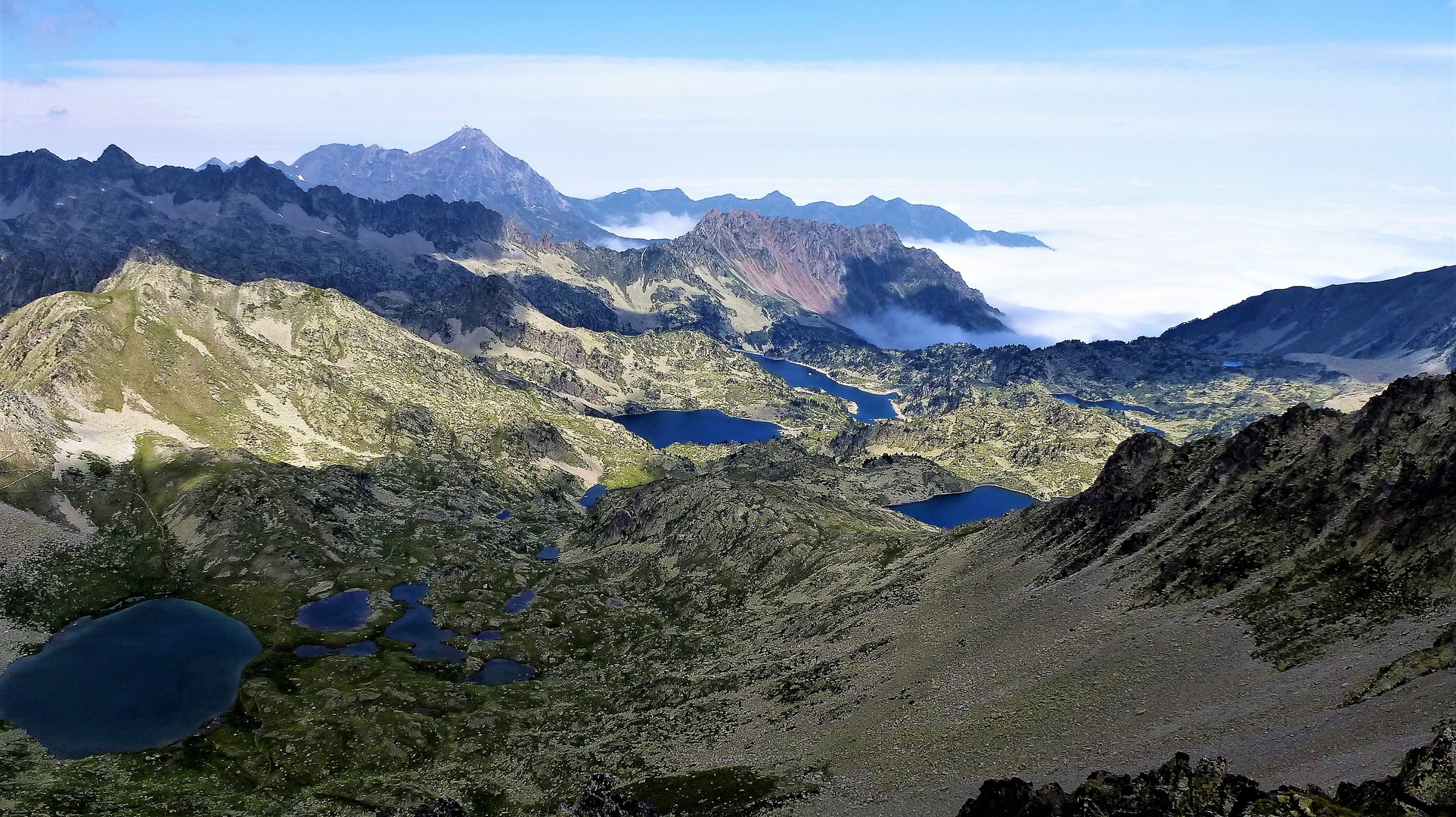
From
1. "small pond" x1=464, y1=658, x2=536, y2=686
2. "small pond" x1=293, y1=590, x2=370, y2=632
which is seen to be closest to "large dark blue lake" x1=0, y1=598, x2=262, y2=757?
"small pond" x1=293, y1=590, x2=370, y2=632

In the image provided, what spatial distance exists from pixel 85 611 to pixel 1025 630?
18734cm

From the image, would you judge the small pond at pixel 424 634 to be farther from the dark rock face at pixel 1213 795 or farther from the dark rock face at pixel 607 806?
the dark rock face at pixel 1213 795

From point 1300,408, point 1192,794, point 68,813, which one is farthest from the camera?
point 1300,408

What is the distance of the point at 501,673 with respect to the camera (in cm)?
16412

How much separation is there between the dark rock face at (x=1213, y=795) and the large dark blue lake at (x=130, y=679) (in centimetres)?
13120

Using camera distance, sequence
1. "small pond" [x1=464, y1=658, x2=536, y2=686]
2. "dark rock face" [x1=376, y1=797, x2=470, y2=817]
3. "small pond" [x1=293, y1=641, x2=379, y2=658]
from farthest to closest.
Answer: "small pond" [x1=293, y1=641, x2=379, y2=658]
"small pond" [x1=464, y1=658, x2=536, y2=686]
"dark rock face" [x1=376, y1=797, x2=470, y2=817]

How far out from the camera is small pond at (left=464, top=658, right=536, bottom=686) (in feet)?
526

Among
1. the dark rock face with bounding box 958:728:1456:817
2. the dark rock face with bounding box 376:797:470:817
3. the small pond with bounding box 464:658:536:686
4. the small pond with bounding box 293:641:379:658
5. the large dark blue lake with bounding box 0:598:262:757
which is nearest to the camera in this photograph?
the dark rock face with bounding box 958:728:1456:817

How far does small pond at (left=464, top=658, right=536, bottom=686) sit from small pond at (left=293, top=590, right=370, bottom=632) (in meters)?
37.6

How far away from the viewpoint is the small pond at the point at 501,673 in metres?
160

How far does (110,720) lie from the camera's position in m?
140

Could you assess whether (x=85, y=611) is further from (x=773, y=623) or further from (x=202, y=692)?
(x=773, y=623)

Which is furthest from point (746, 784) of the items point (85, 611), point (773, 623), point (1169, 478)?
point (85, 611)

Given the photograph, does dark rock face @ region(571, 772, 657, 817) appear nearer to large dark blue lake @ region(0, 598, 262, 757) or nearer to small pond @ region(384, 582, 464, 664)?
large dark blue lake @ region(0, 598, 262, 757)
